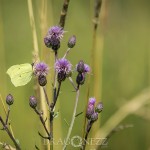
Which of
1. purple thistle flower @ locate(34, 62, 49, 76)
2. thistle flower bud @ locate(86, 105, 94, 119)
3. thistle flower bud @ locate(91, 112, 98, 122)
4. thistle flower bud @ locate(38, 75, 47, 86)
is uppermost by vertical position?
purple thistle flower @ locate(34, 62, 49, 76)

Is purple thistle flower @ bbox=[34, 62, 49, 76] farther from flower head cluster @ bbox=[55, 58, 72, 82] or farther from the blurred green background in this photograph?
the blurred green background

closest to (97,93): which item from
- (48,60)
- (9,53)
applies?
(48,60)

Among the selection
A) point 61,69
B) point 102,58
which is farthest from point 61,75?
point 102,58

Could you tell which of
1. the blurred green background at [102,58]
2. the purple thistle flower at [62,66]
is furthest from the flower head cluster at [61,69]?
the blurred green background at [102,58]

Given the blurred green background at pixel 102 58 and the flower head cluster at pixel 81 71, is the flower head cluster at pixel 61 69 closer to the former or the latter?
the flower head cluster at pixel 81 71

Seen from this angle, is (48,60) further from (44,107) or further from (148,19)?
(148,19)

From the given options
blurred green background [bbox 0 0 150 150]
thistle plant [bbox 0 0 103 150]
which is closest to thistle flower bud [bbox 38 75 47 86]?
thistle plant [bbox 0 0 103 150]

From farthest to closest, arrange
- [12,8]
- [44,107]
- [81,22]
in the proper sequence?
[12,8] → [81,22] → [44,107]

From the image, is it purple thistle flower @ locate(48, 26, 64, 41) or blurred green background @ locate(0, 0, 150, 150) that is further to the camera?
blurred green background @ locate(0, 0, 150, 150)
